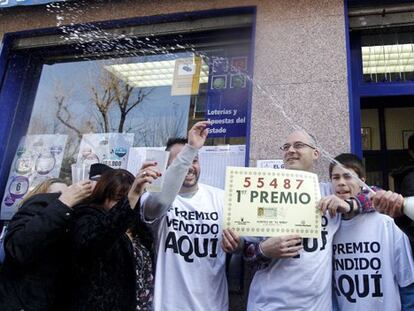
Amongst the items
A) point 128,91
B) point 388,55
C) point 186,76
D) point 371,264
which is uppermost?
point 388,55

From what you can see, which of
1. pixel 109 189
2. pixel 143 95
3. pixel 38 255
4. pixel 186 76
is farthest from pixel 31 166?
pixel 38 255

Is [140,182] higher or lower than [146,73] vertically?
lower

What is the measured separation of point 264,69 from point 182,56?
1.23 metres

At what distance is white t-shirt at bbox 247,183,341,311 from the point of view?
2219 mm

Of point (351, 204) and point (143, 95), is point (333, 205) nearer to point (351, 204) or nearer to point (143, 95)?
point (351, 204)

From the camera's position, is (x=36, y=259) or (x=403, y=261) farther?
(x=403, y=261)

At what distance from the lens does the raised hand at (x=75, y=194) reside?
2.29 m

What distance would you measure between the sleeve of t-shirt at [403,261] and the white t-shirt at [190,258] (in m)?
1.07

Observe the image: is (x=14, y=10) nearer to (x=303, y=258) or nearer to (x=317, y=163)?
(x=317, y=163)

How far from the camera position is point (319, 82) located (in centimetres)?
382

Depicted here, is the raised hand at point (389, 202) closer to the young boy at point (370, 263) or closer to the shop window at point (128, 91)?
the young boy at point (370, 263)

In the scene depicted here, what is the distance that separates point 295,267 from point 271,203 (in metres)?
0.40

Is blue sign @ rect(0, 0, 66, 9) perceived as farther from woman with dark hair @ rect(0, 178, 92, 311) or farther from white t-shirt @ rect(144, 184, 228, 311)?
white t-shirt @ rect(144, 184, 228, 311)

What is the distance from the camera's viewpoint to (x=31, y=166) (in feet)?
16.1
